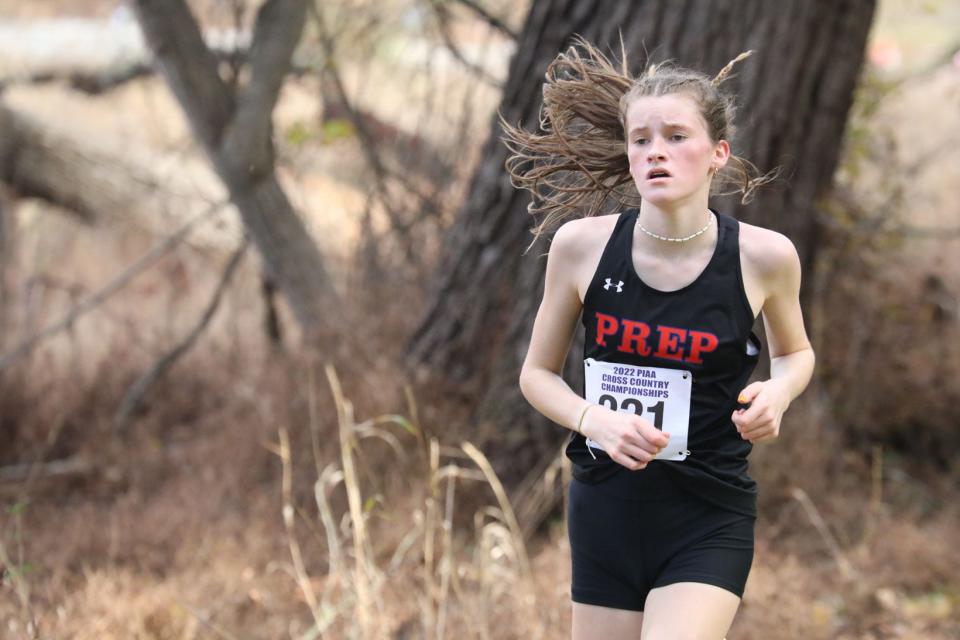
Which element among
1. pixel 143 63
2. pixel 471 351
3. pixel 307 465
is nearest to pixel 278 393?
pixel 307 465

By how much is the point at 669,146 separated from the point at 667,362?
1.42ft

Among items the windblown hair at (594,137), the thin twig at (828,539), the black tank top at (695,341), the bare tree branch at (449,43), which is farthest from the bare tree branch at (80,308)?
the black tank top at (695,341)

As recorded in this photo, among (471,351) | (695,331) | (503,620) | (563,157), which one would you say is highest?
(563,157)

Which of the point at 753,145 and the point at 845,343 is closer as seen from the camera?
the point at 753,145

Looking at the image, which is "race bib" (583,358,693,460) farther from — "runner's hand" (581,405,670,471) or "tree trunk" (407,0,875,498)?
"tree trunk" (407,0,875,498)

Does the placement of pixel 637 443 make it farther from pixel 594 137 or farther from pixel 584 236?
pixel 594 137

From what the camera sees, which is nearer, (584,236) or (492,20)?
(584,236)

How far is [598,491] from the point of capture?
254cm

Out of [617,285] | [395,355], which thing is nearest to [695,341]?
[617,285]

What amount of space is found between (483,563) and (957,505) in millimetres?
2904

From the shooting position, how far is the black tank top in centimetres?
238

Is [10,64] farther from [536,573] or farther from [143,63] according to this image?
[536,573]

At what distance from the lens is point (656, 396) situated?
2.40m

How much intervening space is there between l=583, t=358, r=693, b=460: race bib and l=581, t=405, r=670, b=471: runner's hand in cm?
14
